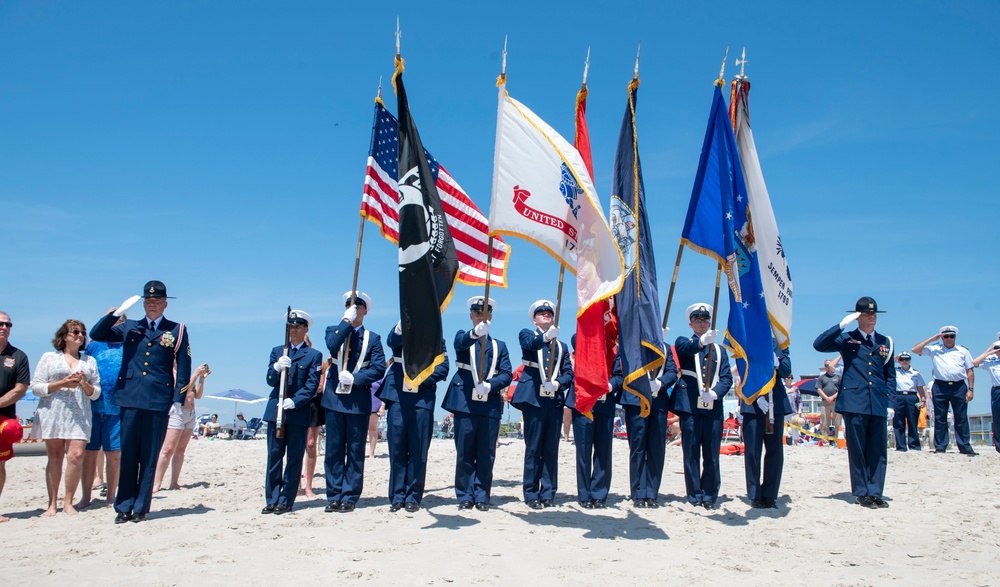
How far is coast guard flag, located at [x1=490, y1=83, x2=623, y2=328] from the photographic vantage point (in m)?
7.81

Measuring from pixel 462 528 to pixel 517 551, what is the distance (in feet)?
3.47

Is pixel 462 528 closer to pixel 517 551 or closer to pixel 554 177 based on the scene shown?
pixel 517 551

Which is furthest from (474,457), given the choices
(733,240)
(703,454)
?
(733,240)

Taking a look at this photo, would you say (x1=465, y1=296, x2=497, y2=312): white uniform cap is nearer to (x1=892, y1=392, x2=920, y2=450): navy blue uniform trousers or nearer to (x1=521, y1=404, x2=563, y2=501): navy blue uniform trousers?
(x1=521, y1=404, x2=563, y2=501): navy blue uniform trousers

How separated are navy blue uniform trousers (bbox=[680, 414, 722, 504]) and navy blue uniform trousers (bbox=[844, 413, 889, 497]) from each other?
1.67 meters

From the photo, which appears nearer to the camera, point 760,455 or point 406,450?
point 406,450

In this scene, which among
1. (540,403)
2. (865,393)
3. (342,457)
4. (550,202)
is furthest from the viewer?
(865,393)

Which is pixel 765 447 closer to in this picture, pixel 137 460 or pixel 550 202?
pixel 550 202

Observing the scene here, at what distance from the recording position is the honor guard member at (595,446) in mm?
8961

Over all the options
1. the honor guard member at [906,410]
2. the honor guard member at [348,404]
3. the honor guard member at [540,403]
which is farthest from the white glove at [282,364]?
the honor guard member at [906,410]

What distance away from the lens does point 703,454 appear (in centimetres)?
903

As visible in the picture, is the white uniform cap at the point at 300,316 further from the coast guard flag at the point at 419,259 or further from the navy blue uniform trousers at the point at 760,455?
the navy blue uniform trousers at the point at 760,455

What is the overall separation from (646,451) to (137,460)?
5.58m

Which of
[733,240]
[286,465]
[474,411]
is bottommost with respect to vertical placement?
[286,465]
